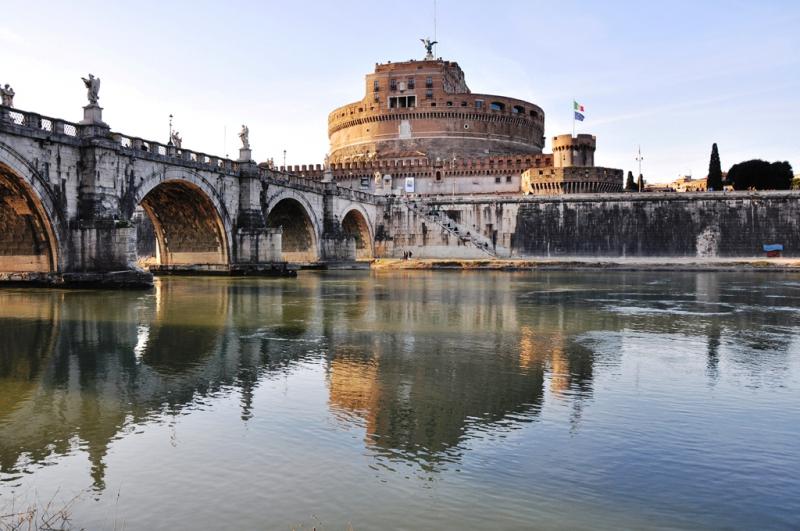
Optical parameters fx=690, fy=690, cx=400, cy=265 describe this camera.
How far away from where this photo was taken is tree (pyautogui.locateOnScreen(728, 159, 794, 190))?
82.7 meters

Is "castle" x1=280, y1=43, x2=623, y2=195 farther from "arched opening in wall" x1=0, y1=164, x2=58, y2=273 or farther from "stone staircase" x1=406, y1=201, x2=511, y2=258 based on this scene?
"arched opening in wall" x1=0, y1=164, x2=58, y2=273

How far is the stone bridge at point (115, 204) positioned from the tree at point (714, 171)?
48.3 metres

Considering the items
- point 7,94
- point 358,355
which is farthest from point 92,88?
point 358,355

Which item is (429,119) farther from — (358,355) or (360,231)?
(358,355)

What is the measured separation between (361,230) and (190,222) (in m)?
29.4

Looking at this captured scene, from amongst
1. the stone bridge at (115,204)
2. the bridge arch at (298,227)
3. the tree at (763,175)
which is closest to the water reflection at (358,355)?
the stone bridge at (115,204)

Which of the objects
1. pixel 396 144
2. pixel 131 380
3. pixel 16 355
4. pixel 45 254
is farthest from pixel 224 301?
pixel 396 144

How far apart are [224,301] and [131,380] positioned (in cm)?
1526

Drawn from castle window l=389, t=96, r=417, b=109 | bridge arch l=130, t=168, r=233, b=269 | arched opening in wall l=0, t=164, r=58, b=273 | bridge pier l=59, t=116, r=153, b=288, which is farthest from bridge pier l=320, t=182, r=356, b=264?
castle window l=389, t=96, r=417, b=109

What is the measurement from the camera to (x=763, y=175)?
274ft

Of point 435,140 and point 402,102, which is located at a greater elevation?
point 402,102

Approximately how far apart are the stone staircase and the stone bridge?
20672mm

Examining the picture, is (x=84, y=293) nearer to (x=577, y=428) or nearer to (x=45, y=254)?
(x=45, y=254)

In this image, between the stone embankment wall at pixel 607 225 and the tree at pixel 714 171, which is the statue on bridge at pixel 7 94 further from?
the tree at pixel 714 171
